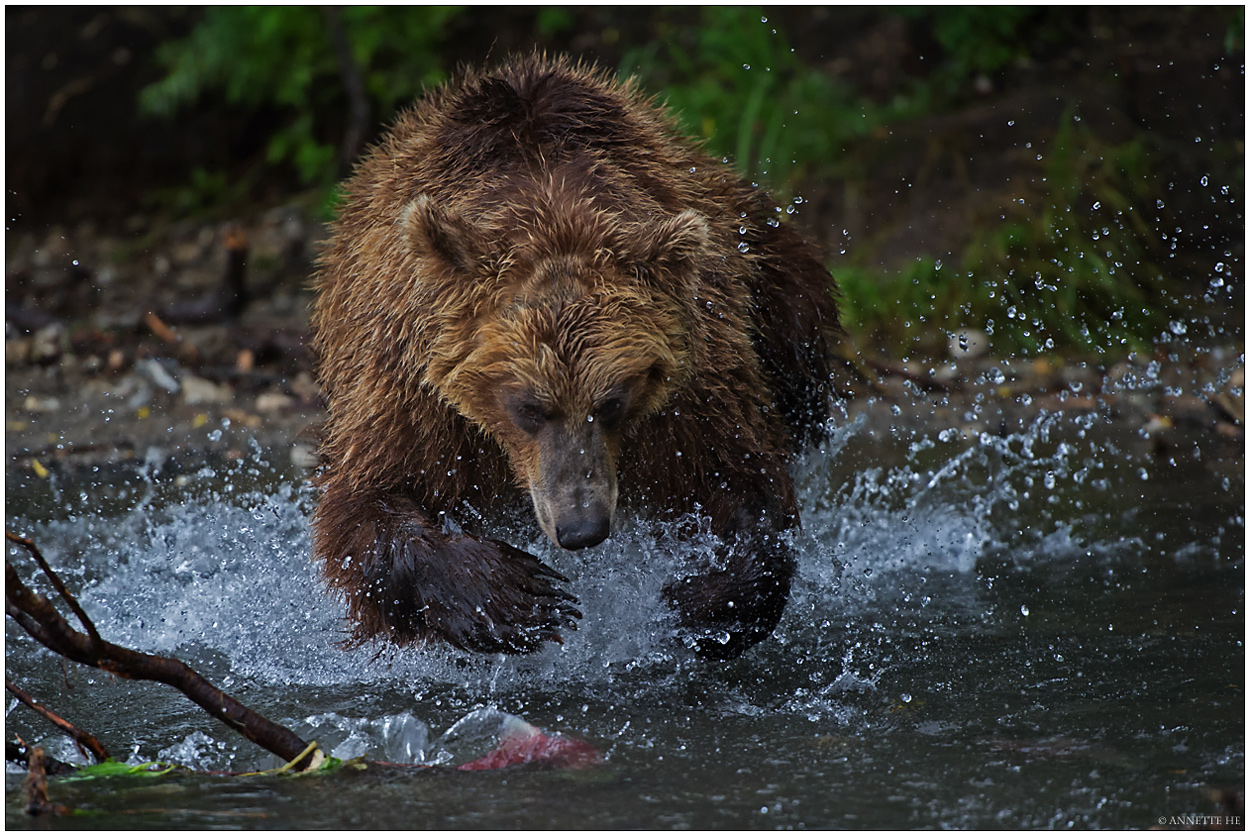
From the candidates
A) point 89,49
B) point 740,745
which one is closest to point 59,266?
point 89,49

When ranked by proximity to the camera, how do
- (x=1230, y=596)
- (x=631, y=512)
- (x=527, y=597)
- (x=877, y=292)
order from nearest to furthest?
(x=527, y=597), (x=631, y=512), (x=1230, y=596), (x=877, y=292)

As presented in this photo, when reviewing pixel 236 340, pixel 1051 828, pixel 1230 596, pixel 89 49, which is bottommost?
pixel 1051 828

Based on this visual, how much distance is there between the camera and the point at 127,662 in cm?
344

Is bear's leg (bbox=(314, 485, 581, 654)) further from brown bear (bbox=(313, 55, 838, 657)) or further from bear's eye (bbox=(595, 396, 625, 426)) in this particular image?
bear's eye (bbox=(595, 396, 625, 426))

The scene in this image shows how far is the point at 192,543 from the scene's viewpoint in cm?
582

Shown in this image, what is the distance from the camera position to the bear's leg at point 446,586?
4.24 meters

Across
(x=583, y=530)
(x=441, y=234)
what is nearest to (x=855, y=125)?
(x=441, y=234)

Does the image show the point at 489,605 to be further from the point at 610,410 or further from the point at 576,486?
the point at 610,410

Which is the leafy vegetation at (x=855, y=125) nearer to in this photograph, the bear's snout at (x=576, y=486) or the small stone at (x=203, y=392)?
the small stone at (x=203, y=392)

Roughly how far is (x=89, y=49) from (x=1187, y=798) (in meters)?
9.83

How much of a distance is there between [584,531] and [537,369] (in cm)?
49

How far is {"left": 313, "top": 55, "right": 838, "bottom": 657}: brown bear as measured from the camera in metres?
3.96

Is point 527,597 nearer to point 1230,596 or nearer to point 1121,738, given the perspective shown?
point 1121,738

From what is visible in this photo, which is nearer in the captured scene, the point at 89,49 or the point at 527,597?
the point at 527,597
